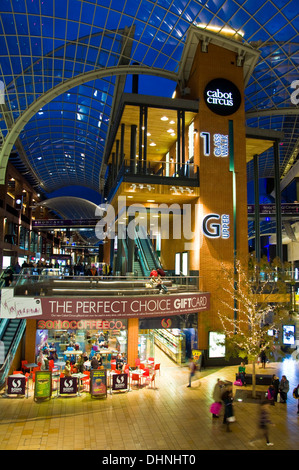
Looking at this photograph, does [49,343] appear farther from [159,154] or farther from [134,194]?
[159,154]

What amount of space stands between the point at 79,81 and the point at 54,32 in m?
4.26

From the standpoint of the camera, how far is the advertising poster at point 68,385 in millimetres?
16406

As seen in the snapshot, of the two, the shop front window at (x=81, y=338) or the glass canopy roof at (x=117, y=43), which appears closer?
the shop front window at (x=81, y=338)

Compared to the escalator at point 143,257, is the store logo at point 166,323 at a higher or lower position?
lower

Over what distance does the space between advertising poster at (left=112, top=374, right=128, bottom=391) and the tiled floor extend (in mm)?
336

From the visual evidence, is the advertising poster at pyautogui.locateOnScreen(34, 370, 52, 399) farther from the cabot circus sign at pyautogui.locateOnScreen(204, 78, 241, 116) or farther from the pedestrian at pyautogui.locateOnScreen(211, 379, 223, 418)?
the cabot circus sign at pyautogui.locateOnScreen(204, 78, 241, 116)

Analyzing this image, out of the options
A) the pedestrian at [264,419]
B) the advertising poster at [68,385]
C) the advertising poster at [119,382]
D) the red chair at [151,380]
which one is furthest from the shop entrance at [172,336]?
the pedestrian at [264,419]

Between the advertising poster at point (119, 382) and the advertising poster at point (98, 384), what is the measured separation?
0.68 m

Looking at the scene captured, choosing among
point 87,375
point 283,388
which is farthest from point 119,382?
point 283,388

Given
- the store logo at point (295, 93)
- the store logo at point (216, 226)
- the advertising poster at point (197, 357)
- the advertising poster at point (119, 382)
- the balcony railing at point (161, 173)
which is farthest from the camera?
the store logo at point (295, 93)

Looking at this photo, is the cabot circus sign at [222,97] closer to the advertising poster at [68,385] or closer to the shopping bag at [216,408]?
the shopping bag at [216,408]

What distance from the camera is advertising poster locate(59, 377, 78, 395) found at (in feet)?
53.8

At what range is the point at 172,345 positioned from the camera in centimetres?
2395

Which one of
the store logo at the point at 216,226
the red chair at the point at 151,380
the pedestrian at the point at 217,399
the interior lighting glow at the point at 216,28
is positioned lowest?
the red chair at the point at 151,380
